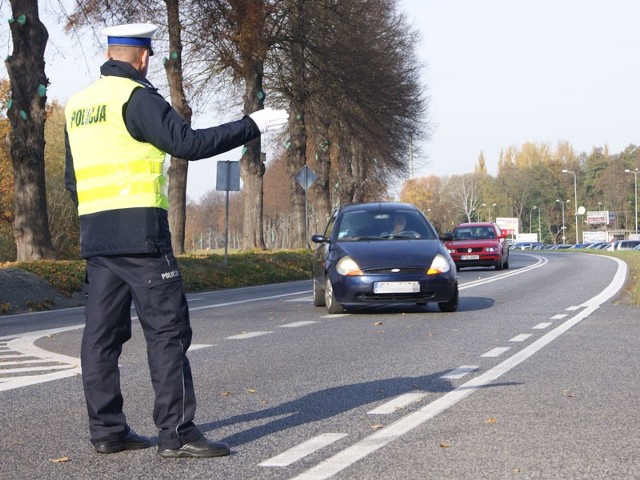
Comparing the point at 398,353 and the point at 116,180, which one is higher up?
the point at 116,180

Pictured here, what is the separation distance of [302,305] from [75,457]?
12852 mm

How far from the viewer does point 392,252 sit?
622 inches

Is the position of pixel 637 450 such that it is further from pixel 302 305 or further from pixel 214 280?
pixel 214 280

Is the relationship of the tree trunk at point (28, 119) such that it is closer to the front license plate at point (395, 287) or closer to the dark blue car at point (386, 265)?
the dark blue car at point (386, 265)

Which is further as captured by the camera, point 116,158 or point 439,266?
point 439,266

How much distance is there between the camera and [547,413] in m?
7.02

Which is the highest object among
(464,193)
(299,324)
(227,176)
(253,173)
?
(464,193)

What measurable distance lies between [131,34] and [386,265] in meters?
10.1

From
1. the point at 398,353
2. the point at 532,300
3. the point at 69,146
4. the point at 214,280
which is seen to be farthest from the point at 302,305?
the point at 69,146

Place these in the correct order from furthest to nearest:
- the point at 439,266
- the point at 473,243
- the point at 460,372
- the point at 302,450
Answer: the point at 473,243, the point at 439,266, the point at 460,372, the point at 302,450

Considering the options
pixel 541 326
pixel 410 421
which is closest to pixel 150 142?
pixel 410 421

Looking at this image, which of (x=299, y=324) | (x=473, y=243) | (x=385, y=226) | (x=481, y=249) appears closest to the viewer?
(x=299, y=324)

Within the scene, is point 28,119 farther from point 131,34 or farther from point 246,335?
point 131,34

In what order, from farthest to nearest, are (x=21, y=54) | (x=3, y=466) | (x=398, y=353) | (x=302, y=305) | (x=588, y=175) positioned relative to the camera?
(x=588, y=175)
(x=21, y=54)
(x=302, y=305)
(x=398, y=353)
(x=3, y=466)
